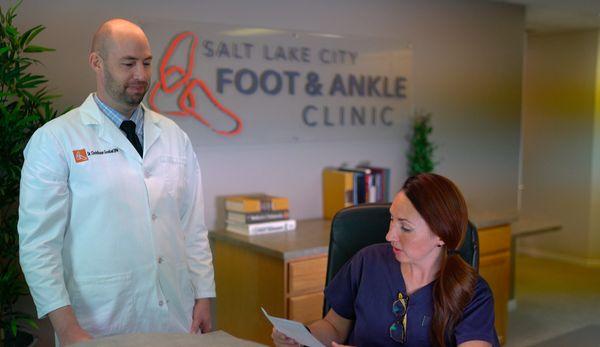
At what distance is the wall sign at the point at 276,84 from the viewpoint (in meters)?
3.44

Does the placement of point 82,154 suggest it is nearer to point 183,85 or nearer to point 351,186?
point 183,85

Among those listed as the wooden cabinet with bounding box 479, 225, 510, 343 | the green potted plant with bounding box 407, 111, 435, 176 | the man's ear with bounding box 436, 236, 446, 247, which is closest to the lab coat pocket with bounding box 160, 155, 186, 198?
the man's ear with bounding box 436, 236, 446, 247

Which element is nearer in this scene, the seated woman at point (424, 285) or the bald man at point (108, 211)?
the seated woman at point (424, 285)

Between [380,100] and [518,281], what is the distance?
103 inches

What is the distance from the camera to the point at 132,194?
2232 millimetres

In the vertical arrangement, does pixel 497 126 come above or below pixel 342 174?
above

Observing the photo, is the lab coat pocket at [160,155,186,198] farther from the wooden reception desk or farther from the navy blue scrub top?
the wooden reception desk

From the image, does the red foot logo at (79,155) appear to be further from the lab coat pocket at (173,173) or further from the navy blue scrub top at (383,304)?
the navy blue scrub top at (383,304)

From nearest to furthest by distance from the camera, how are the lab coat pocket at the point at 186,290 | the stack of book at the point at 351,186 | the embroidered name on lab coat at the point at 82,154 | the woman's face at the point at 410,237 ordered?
the woman's face at the point at 410,237
the embroidered name on lab coat at the point at 82,154
the lab coat pocket at the point at 186,290
the stack of book at the point at 351,186

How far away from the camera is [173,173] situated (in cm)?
237

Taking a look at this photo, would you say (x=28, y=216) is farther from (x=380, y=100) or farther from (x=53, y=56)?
(x=380, y=100)

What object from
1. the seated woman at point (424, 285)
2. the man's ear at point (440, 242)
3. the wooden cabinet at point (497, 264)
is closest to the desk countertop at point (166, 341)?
the seated woman at point (424, 285)

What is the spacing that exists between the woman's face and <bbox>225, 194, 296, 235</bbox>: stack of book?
1626mm

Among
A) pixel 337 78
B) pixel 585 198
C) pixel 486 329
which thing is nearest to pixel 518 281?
pixel 585 198
